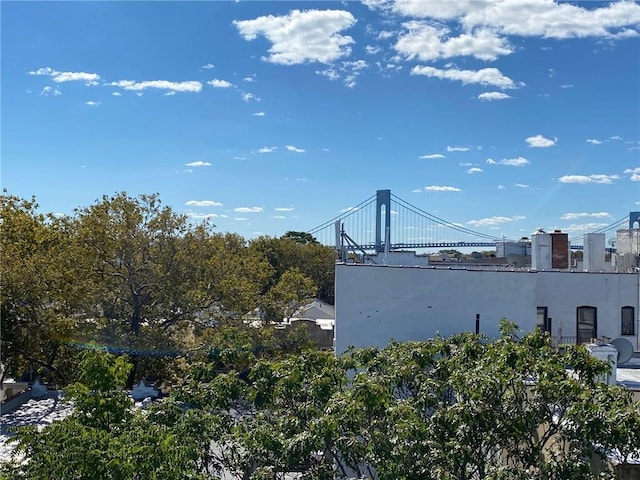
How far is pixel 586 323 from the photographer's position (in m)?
16.0

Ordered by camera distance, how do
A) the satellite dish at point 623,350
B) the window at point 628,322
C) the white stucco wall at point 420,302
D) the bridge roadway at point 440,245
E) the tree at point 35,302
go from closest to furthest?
the satellite dish at point 623,350 → the white stucco wall at point 420,302 → the window at point 628,322 → the tree at point 35,302 → the bridge roadway at point 440,245

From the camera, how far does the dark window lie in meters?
16.0

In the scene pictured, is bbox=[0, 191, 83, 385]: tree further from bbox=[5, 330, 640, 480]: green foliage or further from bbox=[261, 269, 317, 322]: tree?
bbox=[5, 330, 640, 480]: green foliage

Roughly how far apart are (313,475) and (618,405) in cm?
358

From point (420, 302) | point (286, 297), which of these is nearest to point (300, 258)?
point (286, 297)

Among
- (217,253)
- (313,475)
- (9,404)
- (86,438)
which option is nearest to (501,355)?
(313,475)

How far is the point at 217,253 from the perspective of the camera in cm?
2519

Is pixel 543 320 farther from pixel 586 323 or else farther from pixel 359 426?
pixel 359 426

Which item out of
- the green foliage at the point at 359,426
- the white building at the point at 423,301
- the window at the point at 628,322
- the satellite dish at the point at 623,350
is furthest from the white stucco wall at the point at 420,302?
the green foliage at the point at 359,426

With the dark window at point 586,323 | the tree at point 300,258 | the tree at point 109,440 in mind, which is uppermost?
the tree at point 300,258

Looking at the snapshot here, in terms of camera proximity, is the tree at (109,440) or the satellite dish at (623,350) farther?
the satellite dish at (623,350)

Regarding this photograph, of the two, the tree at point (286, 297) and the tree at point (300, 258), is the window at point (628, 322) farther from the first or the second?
the tree at point (300, 258)

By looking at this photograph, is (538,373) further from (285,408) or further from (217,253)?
(217,253)

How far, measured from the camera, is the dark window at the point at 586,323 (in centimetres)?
1598
